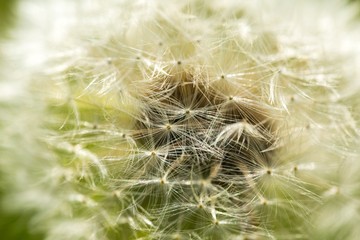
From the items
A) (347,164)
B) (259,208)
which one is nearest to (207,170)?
(259,208)

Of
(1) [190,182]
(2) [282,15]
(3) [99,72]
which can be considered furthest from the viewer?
(2) [282,15]

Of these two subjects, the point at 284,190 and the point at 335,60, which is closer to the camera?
the point at 284,190

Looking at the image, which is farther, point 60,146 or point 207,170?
point 60,146

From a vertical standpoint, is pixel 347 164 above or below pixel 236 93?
below

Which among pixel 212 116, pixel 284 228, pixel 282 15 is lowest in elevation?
pixel 284 228

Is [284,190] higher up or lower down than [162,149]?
lower down

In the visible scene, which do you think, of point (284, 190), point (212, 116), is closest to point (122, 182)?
point (212, 116)

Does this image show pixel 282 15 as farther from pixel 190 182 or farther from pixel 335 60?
pixel 190 182

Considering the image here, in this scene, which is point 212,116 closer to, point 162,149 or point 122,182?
point 162,149

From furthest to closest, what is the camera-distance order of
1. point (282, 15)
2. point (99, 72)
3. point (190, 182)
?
point (282, 15) < point (99, 72) < point (190, 182)
